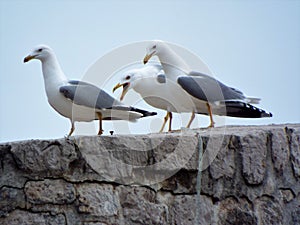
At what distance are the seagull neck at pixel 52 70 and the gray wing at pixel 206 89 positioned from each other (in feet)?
3.51

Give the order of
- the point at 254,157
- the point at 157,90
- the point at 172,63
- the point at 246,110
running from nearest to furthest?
the point at 254,157, the point at 246,110, the point at 172,63, the point at 157,90

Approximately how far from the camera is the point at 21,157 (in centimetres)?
330

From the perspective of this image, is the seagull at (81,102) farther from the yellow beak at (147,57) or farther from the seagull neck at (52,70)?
the yellow beak at (147,57)

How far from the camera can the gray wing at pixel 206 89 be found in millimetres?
4889

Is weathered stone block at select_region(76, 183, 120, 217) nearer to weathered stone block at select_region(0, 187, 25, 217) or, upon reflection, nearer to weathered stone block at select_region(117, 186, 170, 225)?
weathered stone block at select_region(117, 186, 170, 225)

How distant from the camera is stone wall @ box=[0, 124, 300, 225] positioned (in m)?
3.29

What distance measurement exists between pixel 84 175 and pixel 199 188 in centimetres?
73

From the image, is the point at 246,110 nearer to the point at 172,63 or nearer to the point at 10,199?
the point at 172,63

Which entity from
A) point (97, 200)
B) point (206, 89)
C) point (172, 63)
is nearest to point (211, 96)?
point (206, 89)

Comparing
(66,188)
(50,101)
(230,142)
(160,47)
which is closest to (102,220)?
(66,188)

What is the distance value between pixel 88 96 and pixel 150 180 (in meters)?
1.51

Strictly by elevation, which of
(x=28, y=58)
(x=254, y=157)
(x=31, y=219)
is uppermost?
(x=28, y=58)

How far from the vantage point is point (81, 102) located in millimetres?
4711

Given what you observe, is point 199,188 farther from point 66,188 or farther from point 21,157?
point 21,157
